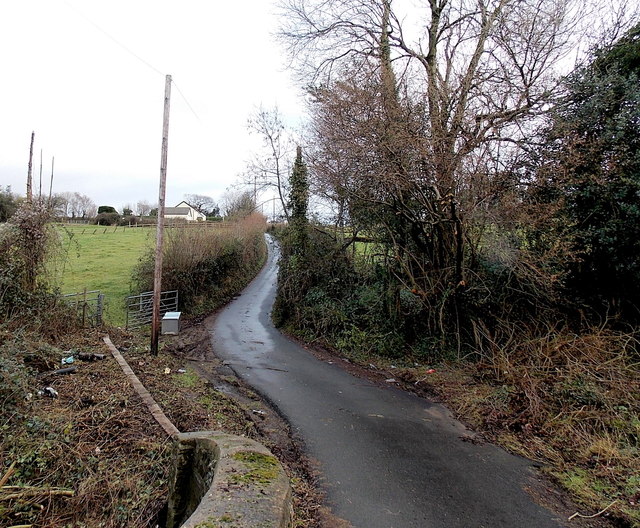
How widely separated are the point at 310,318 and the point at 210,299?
6.52m

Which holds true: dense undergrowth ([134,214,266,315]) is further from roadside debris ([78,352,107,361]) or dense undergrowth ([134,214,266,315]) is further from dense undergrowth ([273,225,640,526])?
roadside debris ([78,352,107,361])

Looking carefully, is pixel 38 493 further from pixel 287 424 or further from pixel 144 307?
pixel 144 307

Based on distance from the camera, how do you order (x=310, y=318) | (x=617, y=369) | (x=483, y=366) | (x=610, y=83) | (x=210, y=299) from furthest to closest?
(x=210, y=299), (x=310, y=318), (x=483, y=366), (x=610, y=83), (x=617, y=369)

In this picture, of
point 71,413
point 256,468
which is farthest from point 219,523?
point 71,413

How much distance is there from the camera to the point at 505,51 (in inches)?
338

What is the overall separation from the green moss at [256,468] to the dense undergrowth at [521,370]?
11.6 feet

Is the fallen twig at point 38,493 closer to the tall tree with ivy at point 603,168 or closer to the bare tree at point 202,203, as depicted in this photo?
the tall tree with ivy at point 603,168

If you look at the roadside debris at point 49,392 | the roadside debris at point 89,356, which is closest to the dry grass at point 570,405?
the roadside debris at point 49,392

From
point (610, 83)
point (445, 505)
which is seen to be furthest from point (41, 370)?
point (610, 83)

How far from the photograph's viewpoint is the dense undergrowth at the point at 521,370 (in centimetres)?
477

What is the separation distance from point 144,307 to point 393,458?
12126 millimetres

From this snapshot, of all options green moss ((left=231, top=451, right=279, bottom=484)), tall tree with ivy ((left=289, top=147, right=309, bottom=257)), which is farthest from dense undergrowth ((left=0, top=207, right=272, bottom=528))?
tall tree with ivy ((left=289, top=147, right=309, bottom=257))

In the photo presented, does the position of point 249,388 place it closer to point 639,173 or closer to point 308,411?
point 308,411

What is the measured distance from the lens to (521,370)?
7.05 meters
